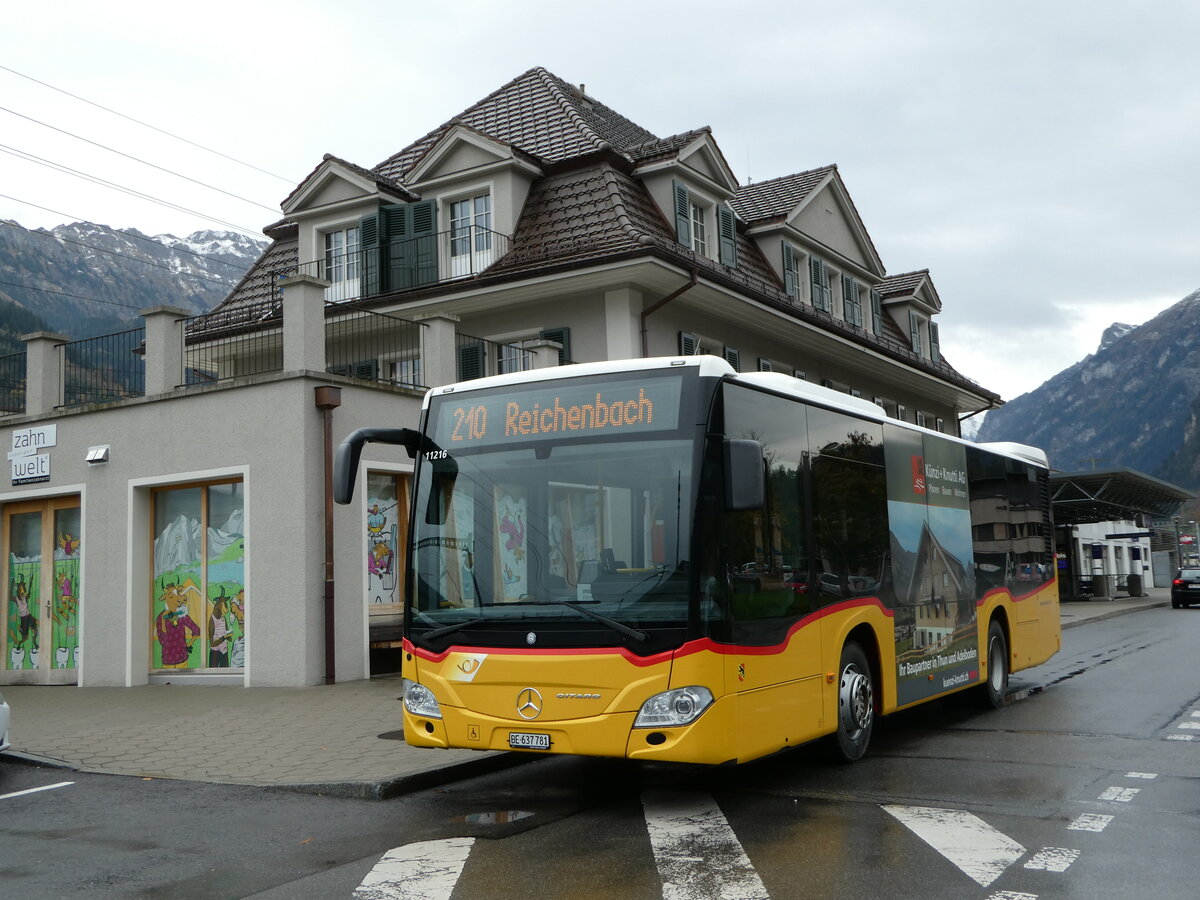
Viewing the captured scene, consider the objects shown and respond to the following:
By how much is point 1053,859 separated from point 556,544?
3.26 m

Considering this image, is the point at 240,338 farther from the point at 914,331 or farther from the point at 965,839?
the point at 914,331

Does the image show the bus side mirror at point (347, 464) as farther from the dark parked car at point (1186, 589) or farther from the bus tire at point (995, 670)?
the dark parked car at point (1186, 589)

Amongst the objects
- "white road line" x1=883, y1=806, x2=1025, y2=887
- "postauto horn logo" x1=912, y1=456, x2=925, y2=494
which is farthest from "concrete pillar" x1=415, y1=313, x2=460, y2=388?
"white road line" x1=883, y1=806, x2=1025, y2=887

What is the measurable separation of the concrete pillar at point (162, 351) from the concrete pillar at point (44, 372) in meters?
2.49

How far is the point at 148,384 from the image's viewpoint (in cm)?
1655

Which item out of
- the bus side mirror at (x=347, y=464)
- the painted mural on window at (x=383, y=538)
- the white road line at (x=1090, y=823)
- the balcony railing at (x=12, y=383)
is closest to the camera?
the white road line at (x=1090, y=823)

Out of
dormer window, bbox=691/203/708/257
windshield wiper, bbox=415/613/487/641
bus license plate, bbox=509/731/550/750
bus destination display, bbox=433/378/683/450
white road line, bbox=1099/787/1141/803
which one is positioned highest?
dormer window, bbox=691/203/708/257

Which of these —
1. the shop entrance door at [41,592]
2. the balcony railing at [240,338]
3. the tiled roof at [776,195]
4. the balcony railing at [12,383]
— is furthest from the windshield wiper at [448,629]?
the tiled roof at [776,195]

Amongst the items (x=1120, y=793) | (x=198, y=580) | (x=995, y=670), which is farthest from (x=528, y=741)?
(x=198, y=580)

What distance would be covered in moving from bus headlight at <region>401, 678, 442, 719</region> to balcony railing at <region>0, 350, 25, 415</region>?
14.1 metres

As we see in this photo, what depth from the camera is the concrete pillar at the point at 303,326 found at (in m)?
15.1

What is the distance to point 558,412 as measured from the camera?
7.77 m

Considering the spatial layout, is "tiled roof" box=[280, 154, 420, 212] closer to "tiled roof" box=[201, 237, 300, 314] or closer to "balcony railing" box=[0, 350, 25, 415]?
"tiled roof" box=[201, 237, 300, 314]

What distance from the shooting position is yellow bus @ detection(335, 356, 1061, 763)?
705cm
